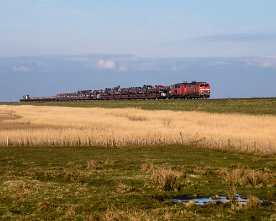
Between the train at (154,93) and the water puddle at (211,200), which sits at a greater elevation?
the train at (154,93)

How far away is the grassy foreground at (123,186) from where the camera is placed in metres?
15.9

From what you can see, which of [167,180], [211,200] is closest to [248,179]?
[167,180]

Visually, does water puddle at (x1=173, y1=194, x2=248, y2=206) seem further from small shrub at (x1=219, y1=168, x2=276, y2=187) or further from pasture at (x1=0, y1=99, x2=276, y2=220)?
small shrub at (x1=219, y1=168, x2=276, y2=187)

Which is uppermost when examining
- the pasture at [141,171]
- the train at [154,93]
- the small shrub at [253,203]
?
the train at [154,93]

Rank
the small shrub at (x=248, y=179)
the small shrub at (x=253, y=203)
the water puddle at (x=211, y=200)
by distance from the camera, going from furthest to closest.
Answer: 1. the small shrub at (x=248, y=179)
2. the water puddle at (x=211, y=200)
3. the small shrub at (x=253, y=203)

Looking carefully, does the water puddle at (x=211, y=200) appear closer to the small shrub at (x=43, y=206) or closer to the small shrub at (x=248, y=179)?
the small shrub at (x=248, y=179)

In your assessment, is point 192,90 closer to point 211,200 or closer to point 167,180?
point 167,180

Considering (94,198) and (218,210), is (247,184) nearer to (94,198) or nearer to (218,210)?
(218,210)

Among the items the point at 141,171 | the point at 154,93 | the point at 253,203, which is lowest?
the point at 141,171

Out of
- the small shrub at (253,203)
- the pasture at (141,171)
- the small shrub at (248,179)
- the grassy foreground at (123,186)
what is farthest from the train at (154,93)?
the small shrub at (253,203)

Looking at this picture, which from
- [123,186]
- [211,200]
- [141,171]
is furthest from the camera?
[141,171]

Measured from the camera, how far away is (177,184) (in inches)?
842

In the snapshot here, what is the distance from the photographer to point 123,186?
21.2 m

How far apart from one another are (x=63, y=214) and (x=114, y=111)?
70.6 meters
